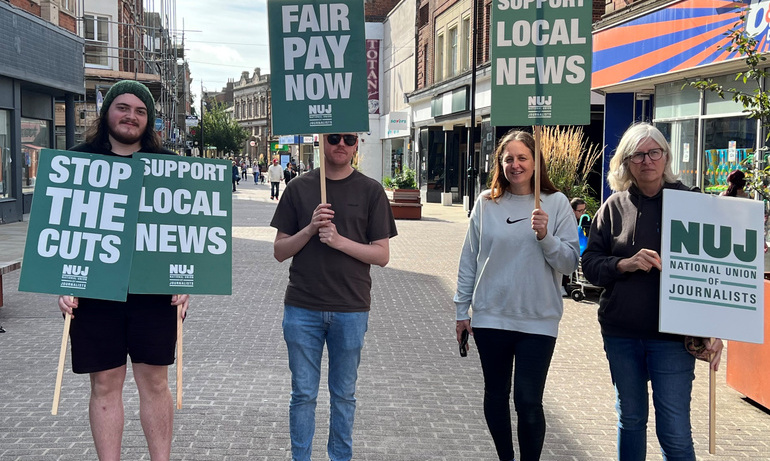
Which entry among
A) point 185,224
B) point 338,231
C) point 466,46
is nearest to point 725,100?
point 338,231

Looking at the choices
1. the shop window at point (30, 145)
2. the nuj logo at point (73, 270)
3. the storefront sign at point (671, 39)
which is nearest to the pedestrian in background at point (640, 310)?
the nuj logo at point (73, 270)

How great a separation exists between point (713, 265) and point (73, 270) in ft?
9.65

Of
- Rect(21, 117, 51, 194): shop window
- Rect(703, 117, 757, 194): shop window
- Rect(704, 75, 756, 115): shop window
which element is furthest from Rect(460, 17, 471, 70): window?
Rect(703, 117, 757, 194): shop window

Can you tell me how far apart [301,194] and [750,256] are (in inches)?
84.4

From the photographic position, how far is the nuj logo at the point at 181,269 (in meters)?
4.09

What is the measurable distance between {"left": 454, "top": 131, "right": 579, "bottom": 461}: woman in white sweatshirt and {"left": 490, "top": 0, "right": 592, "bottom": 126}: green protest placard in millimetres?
345

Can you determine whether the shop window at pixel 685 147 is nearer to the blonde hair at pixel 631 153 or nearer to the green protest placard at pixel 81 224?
the blonde hair at pixel 631 153

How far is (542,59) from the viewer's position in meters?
4.62

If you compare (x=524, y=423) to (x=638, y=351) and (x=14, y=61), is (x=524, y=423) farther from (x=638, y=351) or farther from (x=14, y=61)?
(x=14, y=61)

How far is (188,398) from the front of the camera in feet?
20.1

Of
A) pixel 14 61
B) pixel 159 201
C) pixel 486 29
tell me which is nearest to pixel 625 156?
pixel 159 201

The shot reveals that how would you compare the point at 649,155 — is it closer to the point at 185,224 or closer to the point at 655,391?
the point at 655,391

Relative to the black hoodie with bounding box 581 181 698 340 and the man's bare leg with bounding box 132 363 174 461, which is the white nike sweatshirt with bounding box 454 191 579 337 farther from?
the man's bare leg with bounding box 132 363 174 461

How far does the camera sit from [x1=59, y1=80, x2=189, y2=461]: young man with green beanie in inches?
155
